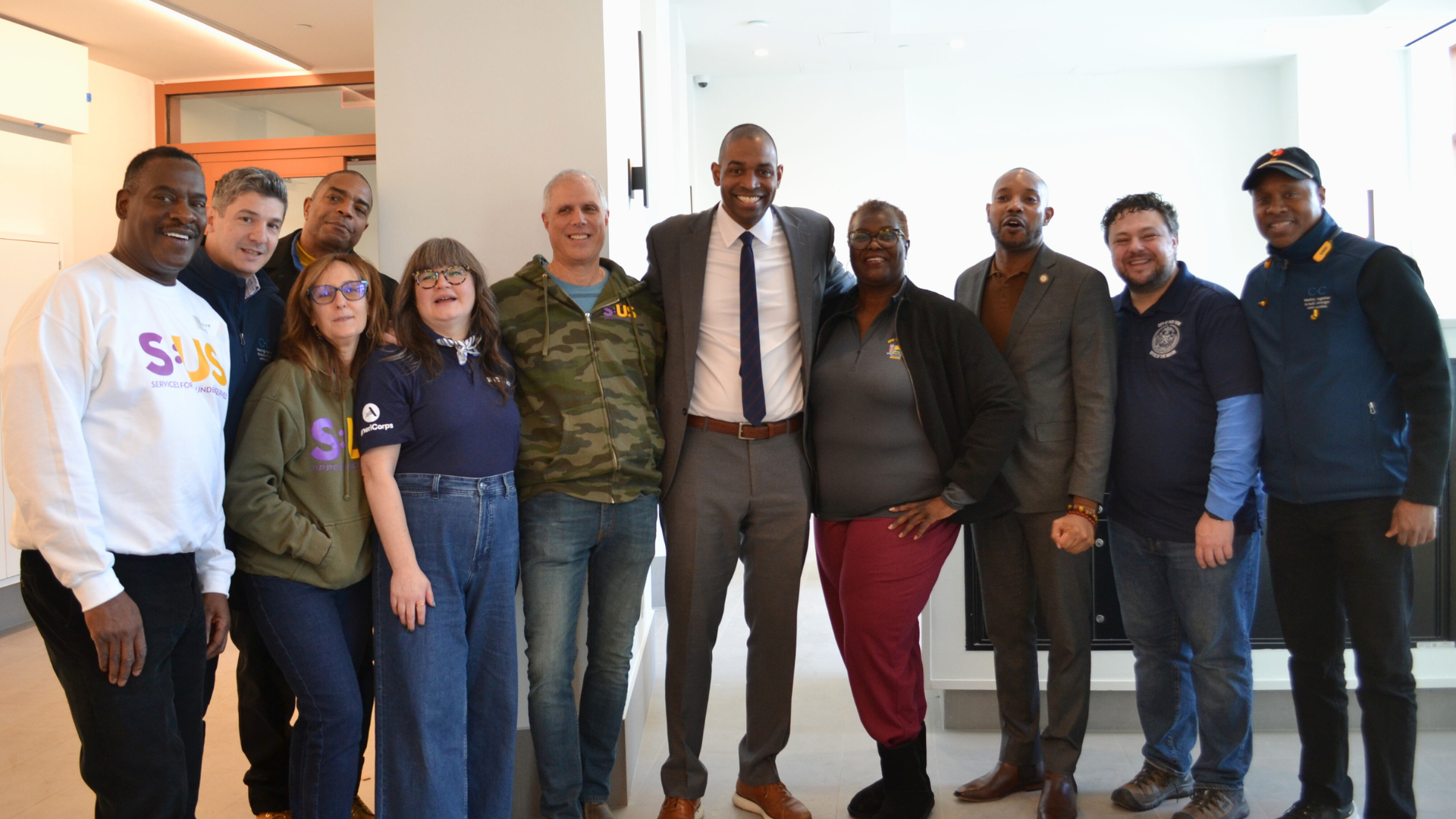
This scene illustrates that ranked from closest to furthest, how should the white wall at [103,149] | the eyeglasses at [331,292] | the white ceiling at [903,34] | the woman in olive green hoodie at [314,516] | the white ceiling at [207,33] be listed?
the woman in olive green hoodie at [314,516] → the eyeglasses at [331,292] → the white ceiling at [207,33] → the white ceiling at [903,34] → the white wall at [103,149]

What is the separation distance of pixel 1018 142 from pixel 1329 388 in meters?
7.69

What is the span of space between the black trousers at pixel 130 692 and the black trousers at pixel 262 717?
0.70 m

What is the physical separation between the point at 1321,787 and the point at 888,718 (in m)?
1.16

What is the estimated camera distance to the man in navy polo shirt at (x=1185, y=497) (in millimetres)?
2527

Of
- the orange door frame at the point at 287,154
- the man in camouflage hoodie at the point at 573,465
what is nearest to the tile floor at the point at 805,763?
the man in camouflage hoodie at the point at 573,465

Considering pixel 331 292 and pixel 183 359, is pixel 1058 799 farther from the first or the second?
pixel 183 359

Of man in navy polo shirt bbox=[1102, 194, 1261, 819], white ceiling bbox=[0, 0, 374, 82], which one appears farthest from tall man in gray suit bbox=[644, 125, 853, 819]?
white ceiling bbox=[0, 0, 374, 82]

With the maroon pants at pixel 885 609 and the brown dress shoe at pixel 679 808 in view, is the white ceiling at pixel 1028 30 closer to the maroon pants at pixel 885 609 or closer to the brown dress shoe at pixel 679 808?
the maroon pants at pixel 885 609

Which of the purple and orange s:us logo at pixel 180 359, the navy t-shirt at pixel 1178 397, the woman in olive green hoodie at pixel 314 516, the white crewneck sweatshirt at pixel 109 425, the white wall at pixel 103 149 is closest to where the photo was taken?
the white crewneck sweatshirt at pixel 109 425

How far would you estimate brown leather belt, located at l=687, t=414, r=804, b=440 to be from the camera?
2.58 m

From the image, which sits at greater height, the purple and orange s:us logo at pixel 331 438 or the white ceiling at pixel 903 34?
the white ceiling at pixel 903 34

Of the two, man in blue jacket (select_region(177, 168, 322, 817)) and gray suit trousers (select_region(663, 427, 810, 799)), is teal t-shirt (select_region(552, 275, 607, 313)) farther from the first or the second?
man in blue jacket (select_region(177, 168, 322, 817))

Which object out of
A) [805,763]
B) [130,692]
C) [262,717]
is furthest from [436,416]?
[805,763]

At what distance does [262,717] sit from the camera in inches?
102
